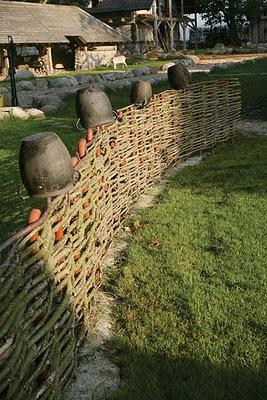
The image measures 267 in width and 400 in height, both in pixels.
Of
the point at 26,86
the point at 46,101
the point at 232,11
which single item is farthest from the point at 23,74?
the point at 232,11

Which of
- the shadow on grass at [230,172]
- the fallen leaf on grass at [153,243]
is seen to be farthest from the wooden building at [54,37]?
the fallen leaf on grass at [153,243]

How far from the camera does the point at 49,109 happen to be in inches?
581

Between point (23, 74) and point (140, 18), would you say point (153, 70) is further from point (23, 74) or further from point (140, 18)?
point (140, 18)

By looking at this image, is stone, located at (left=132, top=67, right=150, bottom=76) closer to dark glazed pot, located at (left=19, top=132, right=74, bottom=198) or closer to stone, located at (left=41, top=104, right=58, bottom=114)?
stone, located at (left=41, top=104, right=58, bottom=114)

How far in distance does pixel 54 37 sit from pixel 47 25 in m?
1.61

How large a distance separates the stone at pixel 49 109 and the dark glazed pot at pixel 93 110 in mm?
9457

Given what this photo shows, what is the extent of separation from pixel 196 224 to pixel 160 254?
93 cm

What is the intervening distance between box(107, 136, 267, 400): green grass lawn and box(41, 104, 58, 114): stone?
8.42m

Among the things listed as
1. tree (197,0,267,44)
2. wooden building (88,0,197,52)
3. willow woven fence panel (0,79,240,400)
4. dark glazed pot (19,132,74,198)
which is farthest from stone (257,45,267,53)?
dark glazed pot (19,132,74,198)

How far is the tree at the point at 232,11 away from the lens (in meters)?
43.1

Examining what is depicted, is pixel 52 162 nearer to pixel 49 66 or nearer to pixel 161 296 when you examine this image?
pixel 161 296

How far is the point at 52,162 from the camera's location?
340 cm

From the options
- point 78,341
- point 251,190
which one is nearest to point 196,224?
point 251,190

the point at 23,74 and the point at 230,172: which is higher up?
the point at 23,74
